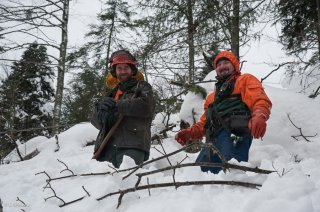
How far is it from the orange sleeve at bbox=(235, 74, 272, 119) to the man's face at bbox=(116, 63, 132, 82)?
1.31 meters

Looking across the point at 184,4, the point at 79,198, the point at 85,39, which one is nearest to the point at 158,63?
the point at 184,4


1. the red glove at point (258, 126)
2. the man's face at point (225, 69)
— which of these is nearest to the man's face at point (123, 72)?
the man's face at point (225, 69)

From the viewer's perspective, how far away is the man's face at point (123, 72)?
3.59m

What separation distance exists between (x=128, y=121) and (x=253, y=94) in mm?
1344

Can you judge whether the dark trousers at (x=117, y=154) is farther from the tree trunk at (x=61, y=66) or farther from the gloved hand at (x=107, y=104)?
the tree trunk at (x=61, y=66)

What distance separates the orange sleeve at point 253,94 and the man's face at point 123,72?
131 centimetres

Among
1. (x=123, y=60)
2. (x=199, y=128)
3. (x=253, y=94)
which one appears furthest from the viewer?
(x=123, y=60)

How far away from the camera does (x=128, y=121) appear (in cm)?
328

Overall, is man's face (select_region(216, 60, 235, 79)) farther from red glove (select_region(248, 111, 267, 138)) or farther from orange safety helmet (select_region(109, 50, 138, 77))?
orange safety helmet (select_region(109, 50, 138, 77))

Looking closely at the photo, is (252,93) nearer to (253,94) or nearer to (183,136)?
(253,94)

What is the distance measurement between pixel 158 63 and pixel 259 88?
13.7 feet

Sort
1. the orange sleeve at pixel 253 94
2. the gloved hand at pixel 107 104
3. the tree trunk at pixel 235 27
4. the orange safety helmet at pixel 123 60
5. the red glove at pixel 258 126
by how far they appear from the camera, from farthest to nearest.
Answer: the tree trunk at pixel 235 27, the orange safety helmet at pixel 123 60, the gloved hand at pixel 107 104, the orange sleeve at pixel 253 94, the red glove at pixel 258 126

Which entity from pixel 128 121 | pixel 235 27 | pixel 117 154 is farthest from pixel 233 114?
pixel 235 27

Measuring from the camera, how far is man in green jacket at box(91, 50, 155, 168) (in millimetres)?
3139
